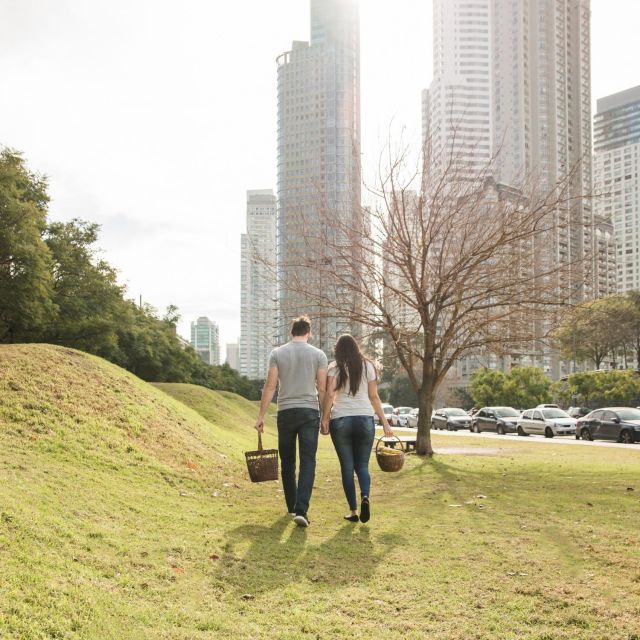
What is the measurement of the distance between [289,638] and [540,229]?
12894 millimetres

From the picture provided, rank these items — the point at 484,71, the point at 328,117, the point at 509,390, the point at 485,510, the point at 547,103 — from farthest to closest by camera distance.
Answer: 1. the point at 484,71
2. the point at 547,103
3. the point at 509,390
4. the point at 328,117
5. the point at 485,510

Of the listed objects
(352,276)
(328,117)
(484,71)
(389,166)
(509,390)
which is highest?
(484,71)

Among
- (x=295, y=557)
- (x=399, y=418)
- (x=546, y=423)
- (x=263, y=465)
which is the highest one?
(x=263, y=465)

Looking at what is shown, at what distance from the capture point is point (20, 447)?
28.0 ft

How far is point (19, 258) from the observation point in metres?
21.5

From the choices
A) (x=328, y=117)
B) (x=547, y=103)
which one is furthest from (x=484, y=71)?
(x=328, y=117)

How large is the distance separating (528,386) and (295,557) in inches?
2041

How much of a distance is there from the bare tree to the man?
8.74 meters

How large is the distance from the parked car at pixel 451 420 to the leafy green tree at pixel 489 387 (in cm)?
1081

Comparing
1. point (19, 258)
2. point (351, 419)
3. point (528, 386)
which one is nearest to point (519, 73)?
point (528, 386)

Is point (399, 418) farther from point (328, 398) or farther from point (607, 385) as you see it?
point (328, 398)

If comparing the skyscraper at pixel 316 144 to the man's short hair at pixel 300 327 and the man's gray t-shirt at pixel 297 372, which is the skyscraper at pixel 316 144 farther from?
the man's gray t-shirt at pixel 297 372

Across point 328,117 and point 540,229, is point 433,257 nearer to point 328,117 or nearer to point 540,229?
point 540,229

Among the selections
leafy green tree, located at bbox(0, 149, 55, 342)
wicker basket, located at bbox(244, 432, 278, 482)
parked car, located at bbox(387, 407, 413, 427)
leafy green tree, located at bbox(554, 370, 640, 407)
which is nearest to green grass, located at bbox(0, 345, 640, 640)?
wicker basket, located at bbox(244, 432, 278, 482)
